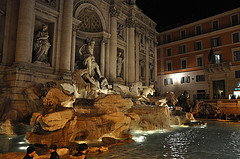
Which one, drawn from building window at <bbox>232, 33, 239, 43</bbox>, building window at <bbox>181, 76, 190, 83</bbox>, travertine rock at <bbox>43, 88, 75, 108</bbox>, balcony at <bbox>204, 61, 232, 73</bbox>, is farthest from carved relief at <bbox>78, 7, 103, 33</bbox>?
building window at <bbox>232, 33, 239, 43</bbox>

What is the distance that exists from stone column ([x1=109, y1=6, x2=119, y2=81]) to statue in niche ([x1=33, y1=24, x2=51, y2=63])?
6223 mm

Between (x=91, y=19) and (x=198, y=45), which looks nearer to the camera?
(x=91, y=19)

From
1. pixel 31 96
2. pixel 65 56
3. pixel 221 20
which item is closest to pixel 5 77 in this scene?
pixel 31 96

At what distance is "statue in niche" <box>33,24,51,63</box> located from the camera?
36.9 ft

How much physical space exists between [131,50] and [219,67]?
1309cm

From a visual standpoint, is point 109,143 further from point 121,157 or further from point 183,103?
point 183,103

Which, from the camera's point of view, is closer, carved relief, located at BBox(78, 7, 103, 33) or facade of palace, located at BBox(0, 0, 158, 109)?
facade of palace, located at BBox(0, 0, 158, 109)

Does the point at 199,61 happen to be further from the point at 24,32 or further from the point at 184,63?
the point at 24,32

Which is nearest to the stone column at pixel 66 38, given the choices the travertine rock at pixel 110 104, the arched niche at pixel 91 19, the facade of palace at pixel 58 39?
the facade of palace at pixel 58 39

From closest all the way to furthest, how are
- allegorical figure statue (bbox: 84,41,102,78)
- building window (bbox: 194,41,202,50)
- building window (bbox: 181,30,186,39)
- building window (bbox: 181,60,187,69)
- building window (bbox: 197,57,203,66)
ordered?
allegorical figure statue (bbox: 84,41,102,78), building window (bbox: 197,57,203,66), building window (bbox: 194,41,202,50), building window (bbox: 181,60,187,69), building window (bbox: 181,30,186,39)

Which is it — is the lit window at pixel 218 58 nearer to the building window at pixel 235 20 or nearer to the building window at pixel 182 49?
the building window at pixel 235 20

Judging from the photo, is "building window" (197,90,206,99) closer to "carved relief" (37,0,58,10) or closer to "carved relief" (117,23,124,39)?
"carved relief" (117,23,124,39)

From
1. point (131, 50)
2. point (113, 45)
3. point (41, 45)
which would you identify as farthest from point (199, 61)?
point (41, 45)

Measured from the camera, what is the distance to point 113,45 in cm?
1700
